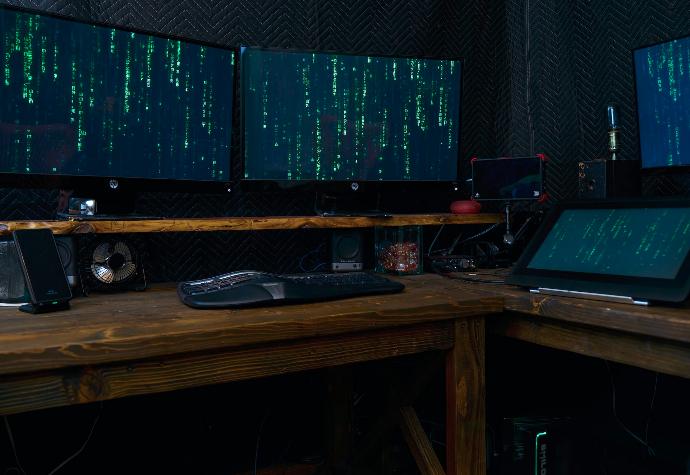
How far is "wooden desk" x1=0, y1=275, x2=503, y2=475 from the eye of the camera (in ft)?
2.41

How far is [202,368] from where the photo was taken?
835 mm

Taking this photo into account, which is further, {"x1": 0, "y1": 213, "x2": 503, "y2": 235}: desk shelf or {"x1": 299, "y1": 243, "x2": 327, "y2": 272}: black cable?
{"x1": 299, "y1": 243, "x2": 327, "y2": 272}: black cable

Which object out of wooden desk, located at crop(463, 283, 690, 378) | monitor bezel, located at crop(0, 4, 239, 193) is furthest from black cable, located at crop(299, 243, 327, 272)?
wooden desk, located at crop(463, 283, 690, 378)

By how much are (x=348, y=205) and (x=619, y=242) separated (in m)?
0.75

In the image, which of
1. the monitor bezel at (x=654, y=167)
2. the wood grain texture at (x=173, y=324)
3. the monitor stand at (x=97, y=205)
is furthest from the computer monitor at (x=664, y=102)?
the monitor stand at (x=97, y=205)

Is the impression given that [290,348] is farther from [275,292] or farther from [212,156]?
[212,156]

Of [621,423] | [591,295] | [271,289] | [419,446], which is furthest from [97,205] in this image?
[621,423]

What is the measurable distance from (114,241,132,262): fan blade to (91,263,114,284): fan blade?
0.04m

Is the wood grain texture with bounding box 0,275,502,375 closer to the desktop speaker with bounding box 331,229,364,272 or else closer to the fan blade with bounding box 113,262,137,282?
the fan blade with bounding box 113,262,137,282

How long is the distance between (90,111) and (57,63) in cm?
11

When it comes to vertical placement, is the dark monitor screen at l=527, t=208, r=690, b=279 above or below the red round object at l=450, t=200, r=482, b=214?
below

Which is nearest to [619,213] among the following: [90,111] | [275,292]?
[275,292]

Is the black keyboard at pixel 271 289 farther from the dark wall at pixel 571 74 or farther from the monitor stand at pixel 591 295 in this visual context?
the dark wall at pixel 571 74

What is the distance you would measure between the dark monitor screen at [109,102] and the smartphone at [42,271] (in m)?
0.18
